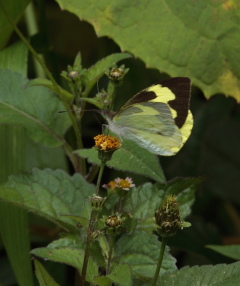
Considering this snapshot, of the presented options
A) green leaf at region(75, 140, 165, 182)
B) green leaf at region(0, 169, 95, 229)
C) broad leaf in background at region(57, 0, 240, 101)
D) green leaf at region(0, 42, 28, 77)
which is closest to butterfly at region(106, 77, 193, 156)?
green leaf at region(75, 140, 165, 182)

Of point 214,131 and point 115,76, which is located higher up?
point 115,76

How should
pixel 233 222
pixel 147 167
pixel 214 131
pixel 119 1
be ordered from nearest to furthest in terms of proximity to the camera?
pixel 147 167, pixel 119 1, pixel 233 222, pixel 214 131

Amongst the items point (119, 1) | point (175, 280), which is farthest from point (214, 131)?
point (175, 280)

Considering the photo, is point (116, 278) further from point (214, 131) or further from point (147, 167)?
point (214, 131)

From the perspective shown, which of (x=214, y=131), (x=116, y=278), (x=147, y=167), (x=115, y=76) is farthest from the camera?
(x=214, y=131)

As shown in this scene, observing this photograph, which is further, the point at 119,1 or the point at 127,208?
the point at 119,1

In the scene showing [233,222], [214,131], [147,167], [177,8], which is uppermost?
[177,8]
